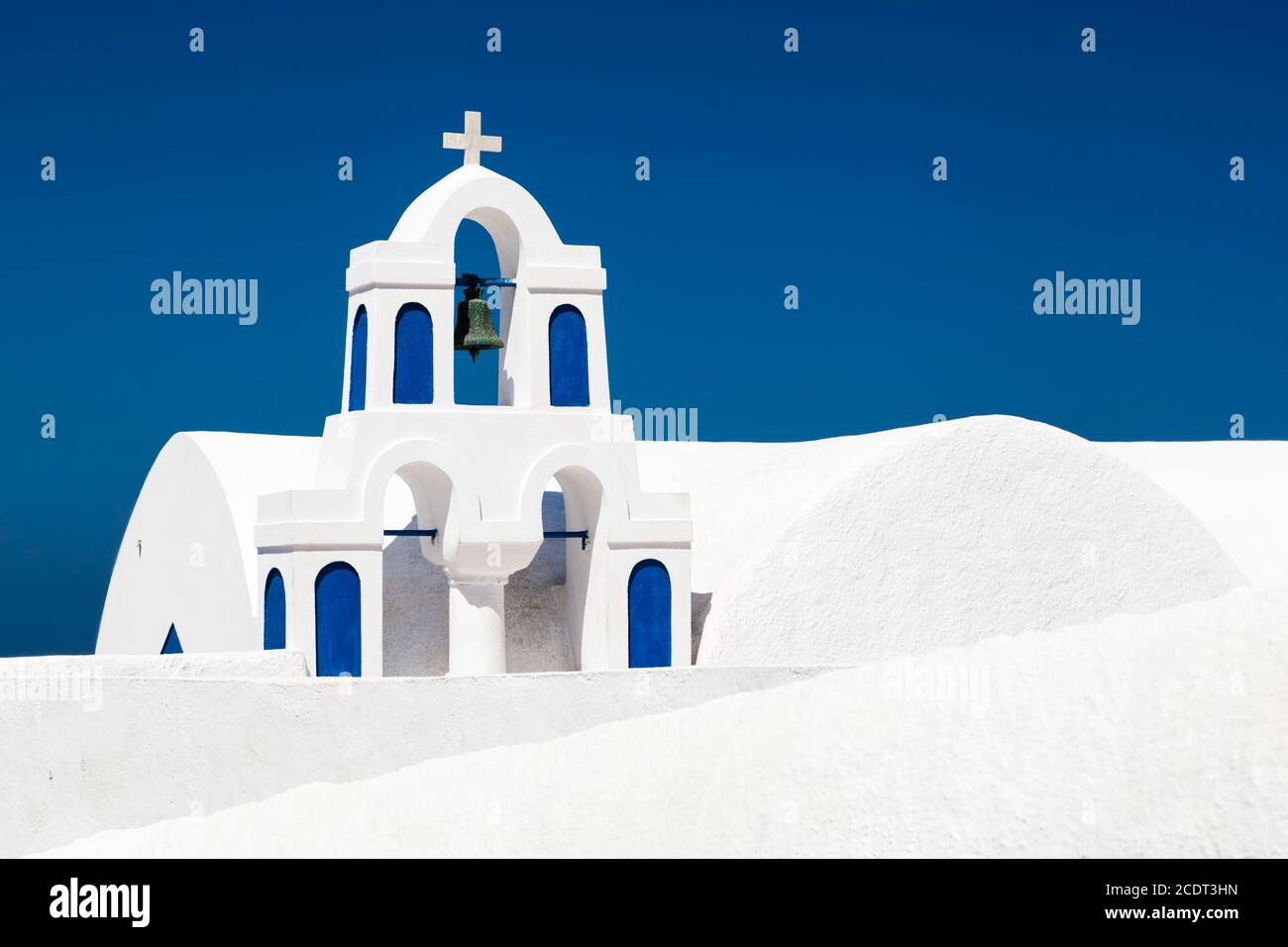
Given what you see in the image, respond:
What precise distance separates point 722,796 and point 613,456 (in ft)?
23.7

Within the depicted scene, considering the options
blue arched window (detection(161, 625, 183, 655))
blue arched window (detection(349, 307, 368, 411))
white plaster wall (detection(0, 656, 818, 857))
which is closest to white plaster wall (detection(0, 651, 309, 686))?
white plaster wall (detection(0, 656, 818, 857))

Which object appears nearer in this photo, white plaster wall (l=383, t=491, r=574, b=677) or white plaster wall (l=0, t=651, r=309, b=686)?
white plaster wall (l=0, t=651, r=309, b=686)

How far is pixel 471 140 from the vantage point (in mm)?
16469

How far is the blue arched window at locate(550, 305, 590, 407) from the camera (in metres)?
16.4

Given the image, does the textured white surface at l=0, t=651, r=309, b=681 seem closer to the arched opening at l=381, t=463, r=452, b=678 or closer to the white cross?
the arched opening at l=381, t=463, r=452, b=678

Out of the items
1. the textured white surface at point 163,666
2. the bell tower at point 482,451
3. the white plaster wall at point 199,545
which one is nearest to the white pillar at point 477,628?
the bell tower at point 482,451

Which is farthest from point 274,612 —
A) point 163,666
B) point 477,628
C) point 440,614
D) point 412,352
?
point 412,352

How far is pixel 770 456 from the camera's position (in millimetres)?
21297

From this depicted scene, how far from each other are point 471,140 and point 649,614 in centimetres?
479

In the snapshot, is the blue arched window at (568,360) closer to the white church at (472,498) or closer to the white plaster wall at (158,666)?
the white church at (472,498)

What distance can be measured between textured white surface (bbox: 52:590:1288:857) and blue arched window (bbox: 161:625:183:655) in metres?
9.51

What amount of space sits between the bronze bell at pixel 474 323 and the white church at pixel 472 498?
19 millimetres
